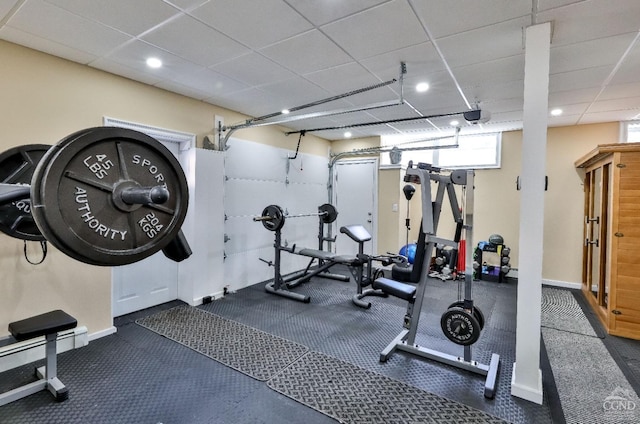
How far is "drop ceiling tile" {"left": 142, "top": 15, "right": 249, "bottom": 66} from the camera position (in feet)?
7.32

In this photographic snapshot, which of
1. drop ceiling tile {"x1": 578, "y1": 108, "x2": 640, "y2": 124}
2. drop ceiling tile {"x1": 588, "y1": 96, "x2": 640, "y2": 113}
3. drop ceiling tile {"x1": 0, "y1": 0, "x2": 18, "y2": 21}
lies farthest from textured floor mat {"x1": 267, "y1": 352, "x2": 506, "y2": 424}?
drop ceiling tile {"x1": 578, "y1": 108, "x2": 640, "y2": 124}

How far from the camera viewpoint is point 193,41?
→ 2.45 meters

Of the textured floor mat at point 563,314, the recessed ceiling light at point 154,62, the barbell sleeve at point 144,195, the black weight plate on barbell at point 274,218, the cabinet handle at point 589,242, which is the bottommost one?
the textured floor mat at point 563,314

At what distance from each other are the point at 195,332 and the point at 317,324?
4.16 ft

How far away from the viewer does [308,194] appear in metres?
5.88

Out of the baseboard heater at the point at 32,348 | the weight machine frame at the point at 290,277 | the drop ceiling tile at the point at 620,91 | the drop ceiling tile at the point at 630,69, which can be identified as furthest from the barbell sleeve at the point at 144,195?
the drop ceiling tile at the point at 620,91

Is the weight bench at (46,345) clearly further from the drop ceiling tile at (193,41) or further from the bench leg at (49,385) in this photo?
the drop ceiling tile at (193,41)

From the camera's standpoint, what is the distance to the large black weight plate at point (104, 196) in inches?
25.2

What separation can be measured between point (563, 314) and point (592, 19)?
3238mm

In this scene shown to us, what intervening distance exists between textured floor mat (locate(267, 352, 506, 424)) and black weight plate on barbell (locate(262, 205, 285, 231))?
2.09 metres

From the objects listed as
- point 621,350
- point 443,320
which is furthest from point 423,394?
point 621,350

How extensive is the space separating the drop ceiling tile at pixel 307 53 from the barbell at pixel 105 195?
1.92 metres

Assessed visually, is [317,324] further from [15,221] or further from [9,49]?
[9,49]

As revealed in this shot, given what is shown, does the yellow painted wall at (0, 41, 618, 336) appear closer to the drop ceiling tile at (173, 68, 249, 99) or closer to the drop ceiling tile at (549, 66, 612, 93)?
the drop ceiling tile at (173, 68, 249, 99)
